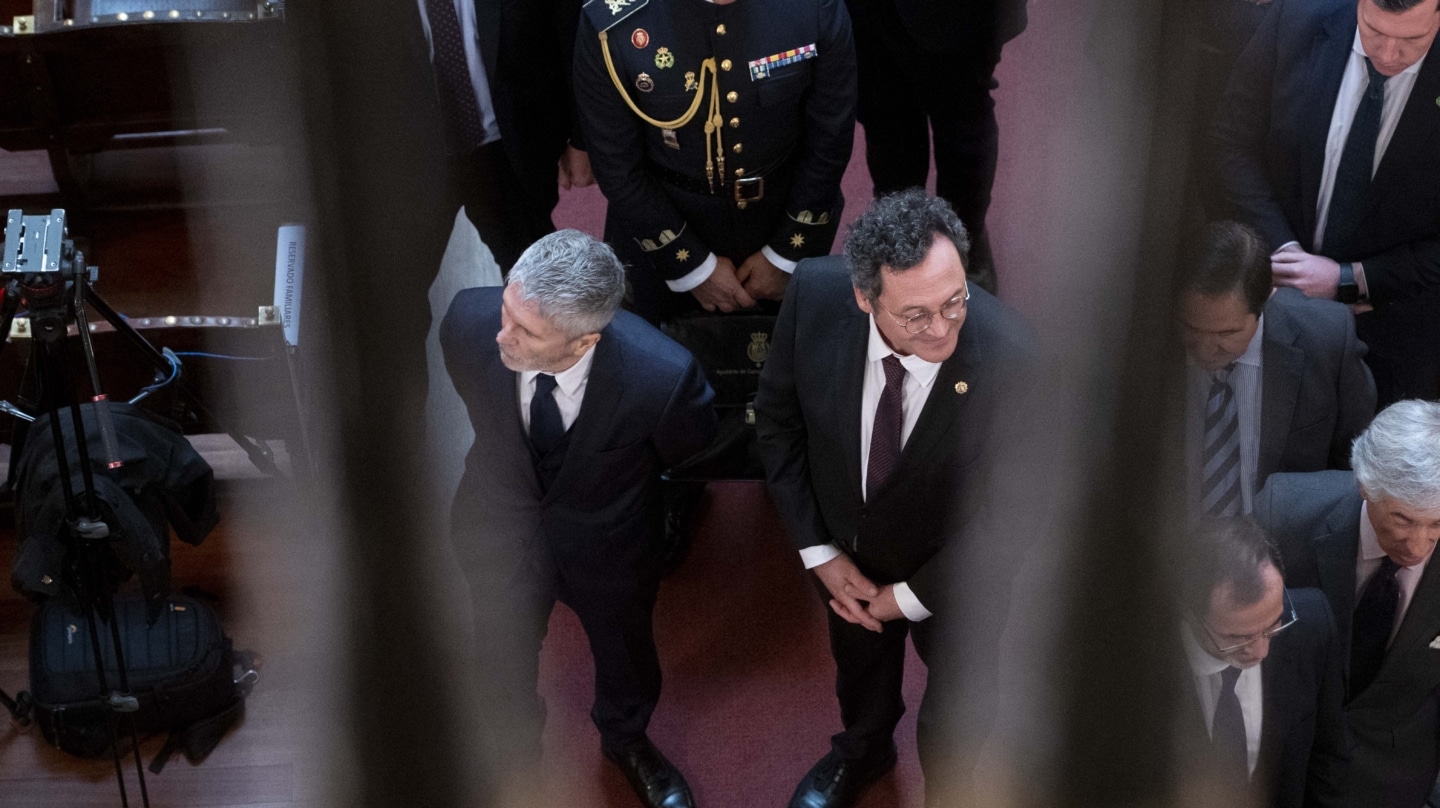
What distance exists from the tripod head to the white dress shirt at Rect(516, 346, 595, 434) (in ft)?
1.57

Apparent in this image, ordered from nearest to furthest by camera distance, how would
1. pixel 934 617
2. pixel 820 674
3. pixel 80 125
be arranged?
pixel 934 617, pixel 820 674, pixel 80 125

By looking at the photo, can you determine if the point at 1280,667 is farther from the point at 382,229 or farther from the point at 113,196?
the point at 113,196

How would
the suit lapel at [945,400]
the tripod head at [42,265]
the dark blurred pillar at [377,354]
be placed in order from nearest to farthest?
the dark blurred pillar at [377,354] → the tripod head at [42,265] → the suit lapel at [945,400]

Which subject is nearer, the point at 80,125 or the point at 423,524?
the point at 423,524

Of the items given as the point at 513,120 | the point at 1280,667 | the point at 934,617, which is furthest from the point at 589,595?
the point at 1280,667

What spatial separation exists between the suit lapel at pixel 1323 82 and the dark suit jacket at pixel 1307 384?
0.79ft

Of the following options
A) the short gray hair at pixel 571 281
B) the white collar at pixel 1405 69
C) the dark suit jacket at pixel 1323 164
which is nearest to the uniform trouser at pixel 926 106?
the dark suit jacket at pixel 1323 164

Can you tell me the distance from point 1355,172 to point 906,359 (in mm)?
727

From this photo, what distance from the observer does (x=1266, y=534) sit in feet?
4.49

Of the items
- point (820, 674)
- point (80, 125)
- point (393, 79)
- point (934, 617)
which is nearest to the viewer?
point (393, 79)

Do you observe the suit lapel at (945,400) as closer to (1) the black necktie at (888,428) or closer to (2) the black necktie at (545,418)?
(1) the black necktie at (888,428)

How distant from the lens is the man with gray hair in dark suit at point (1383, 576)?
1.33 m

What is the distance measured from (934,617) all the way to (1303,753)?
0.43m

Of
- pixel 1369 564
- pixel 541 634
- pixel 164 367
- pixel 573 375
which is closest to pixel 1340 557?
pixel 1369 564
